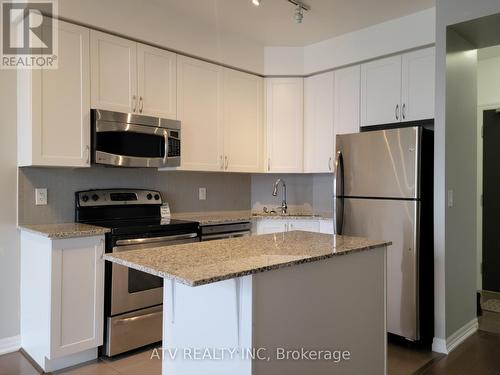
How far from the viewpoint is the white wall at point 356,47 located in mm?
3086

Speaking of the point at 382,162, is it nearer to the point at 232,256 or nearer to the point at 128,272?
the point at 232,256

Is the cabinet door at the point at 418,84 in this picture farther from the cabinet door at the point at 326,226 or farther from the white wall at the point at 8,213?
the white wall at the point at 8,213

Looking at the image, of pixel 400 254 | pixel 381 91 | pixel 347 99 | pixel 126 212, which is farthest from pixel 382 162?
pixel 126 212

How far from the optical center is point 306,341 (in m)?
1.62

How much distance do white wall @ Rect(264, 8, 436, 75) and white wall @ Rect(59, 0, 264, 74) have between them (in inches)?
8.4

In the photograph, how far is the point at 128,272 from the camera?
2.62m

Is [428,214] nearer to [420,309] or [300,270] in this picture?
[420,309]

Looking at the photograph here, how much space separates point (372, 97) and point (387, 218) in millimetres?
1164

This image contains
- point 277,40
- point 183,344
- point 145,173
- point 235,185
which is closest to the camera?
point 183,344

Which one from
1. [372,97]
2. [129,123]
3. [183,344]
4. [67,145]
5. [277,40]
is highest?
[277,40]

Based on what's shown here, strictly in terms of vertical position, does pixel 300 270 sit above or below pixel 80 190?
below

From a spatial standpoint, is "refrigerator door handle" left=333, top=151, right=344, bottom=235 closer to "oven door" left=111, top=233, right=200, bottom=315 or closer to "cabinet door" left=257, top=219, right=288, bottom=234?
"cabinet door" left=257, top=219, right=288, bottom=234

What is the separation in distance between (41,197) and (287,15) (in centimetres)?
237

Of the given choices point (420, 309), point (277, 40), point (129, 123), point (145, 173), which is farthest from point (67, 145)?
point (420, 309)
